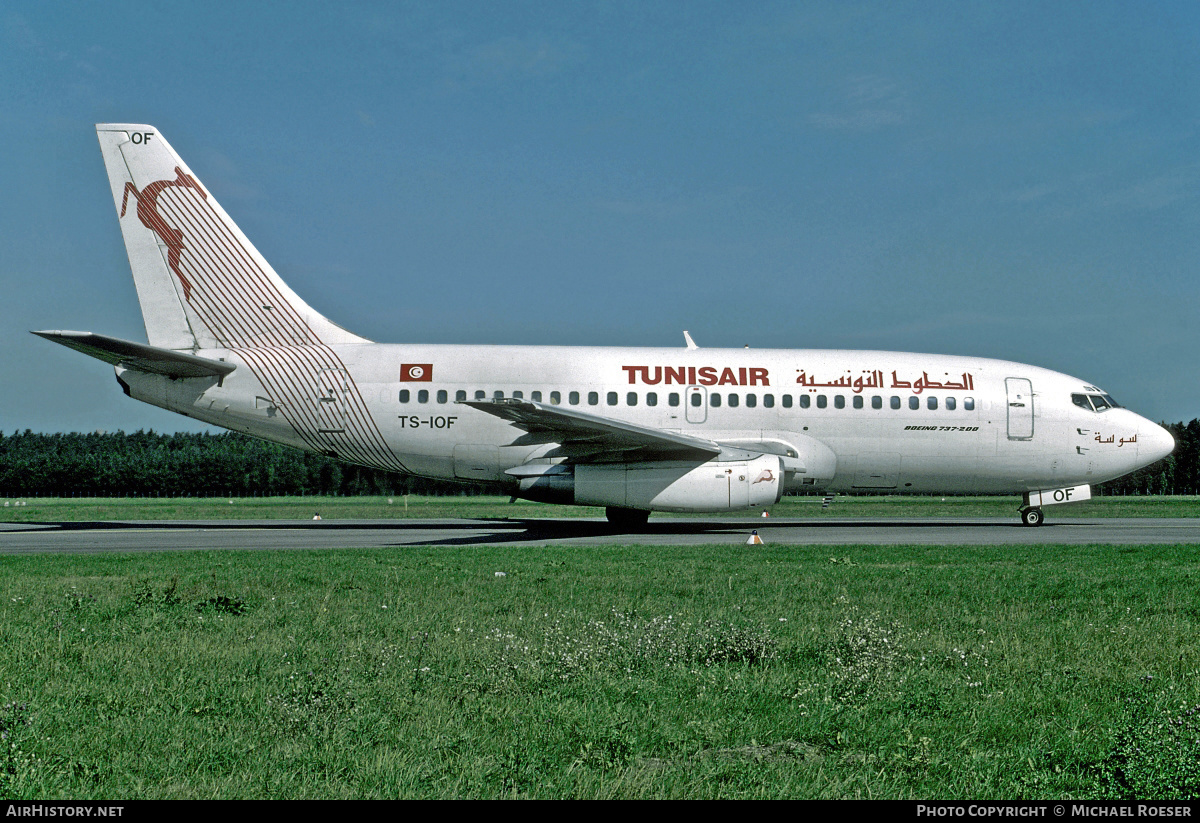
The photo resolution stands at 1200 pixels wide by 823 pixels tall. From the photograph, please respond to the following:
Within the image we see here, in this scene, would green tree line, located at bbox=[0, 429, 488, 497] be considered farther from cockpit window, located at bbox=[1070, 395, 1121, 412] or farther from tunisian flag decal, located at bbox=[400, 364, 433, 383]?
cockpit window, located at bbox=[1070, 395, 1121, 412]

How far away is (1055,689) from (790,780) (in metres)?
2.50

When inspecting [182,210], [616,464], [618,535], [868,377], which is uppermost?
[182,210]

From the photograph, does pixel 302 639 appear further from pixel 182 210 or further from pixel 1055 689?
pixel 182 210

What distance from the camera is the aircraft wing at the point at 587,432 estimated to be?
17766mm

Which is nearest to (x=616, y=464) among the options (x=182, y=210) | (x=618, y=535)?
(x=618, y=535)

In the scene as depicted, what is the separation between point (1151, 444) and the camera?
21.7m

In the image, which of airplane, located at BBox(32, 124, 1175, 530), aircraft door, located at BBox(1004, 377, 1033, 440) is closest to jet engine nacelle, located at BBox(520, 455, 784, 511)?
airplane, located at BBox(32, 124, 1175, 530)

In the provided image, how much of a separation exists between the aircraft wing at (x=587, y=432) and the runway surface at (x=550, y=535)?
6.49 feet

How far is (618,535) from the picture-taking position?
19.7 metres

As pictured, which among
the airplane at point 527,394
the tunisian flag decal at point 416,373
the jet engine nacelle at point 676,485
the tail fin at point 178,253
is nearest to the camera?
the jet engine nacelle at point 676,485

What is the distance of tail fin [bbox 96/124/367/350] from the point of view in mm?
20953

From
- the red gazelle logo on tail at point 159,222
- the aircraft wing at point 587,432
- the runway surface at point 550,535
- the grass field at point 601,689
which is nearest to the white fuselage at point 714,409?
the aircraft wing at point 587,432

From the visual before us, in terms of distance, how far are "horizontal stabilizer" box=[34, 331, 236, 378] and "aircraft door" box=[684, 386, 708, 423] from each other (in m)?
10.9

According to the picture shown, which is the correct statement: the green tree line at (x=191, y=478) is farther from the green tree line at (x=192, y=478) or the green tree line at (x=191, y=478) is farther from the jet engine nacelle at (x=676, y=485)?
the jet engine nacelle at (x=676, y=485)
